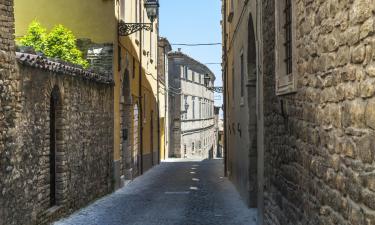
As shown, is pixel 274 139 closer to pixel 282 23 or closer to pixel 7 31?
pixel 282 23

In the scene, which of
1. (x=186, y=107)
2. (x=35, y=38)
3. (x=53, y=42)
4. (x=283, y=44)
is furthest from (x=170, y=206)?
(x=186, y=107)

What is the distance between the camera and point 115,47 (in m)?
15.8

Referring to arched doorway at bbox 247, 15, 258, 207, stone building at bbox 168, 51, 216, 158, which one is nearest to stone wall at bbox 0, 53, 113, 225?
arched doorway at bbox 247, 15, 258, 207

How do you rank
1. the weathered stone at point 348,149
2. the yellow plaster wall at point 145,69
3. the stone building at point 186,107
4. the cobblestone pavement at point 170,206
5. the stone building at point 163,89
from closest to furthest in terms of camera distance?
the weathered stone at point 348,149
the cobblestone pavement at point 170,206
the yellow plaster wall at point 145,69
the stone building at point 163,89
the stone building at point 186,107

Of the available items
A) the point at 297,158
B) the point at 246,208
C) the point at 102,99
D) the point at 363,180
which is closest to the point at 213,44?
the point at 102,99

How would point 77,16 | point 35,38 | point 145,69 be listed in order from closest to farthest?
point 35,38
point 77,16
point 145,69

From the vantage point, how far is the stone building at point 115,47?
15555 millimetres

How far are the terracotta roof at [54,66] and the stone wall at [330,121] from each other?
13.1 ft

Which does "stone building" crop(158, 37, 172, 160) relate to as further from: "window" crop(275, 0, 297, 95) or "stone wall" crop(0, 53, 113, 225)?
"window" crop(275, 0, 297, 95)

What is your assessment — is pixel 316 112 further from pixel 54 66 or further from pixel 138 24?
pixel 138 24

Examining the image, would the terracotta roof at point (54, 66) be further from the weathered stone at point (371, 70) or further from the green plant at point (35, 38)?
the weathered stone at point (371, 70)

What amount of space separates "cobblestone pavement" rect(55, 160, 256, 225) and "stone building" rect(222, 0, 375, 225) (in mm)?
2177

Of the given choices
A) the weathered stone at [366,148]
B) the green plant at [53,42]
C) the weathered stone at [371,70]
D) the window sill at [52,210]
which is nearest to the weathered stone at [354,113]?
the weathered stone at [366,148]

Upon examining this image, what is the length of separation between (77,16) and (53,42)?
5.91 ft
